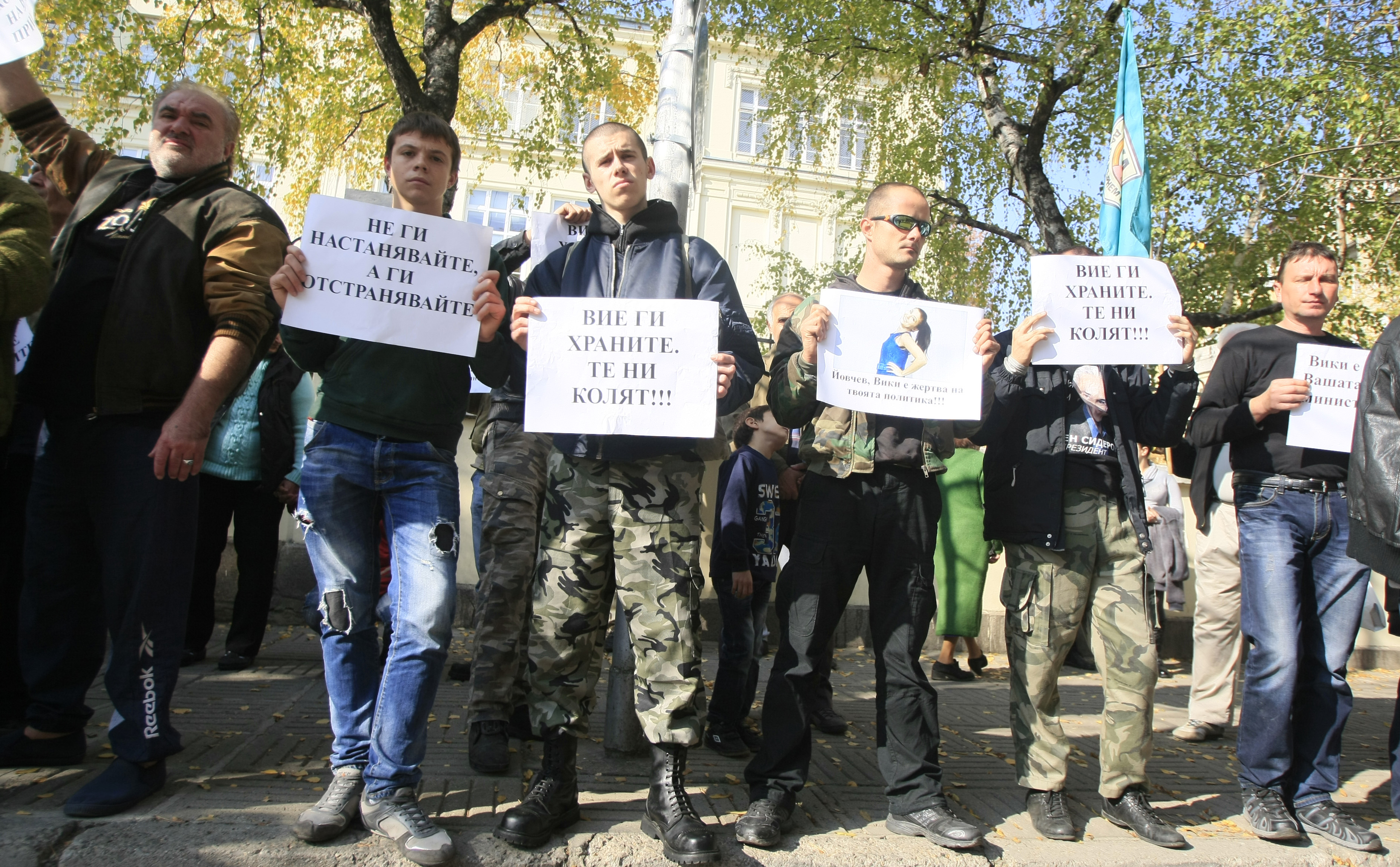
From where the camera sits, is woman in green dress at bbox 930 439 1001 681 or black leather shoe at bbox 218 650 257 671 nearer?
black leather shoe at bbox 218 650 257 671

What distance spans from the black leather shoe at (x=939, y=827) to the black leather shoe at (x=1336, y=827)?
1.47 m

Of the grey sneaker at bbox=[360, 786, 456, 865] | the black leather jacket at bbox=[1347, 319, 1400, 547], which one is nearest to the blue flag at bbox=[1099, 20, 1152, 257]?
the black leather jacket at bbox=[1347, 319, 1400, 547]

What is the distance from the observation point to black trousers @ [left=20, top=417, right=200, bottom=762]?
2.97 meters

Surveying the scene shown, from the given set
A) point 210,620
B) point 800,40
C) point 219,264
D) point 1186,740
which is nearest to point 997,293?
point 800,40

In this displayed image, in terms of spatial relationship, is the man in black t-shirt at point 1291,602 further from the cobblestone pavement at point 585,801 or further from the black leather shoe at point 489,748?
the black leather shoe at point 489,748

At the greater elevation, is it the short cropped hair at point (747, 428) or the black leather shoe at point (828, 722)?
the short cropped hair at point (747, 428)

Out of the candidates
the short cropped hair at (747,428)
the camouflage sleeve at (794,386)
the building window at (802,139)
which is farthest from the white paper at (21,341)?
the building window at (802,139)

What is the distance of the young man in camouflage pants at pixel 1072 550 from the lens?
11.1 ft

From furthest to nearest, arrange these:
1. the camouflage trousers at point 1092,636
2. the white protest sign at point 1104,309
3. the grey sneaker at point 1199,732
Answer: the grey sneaker at point 1199,732
the white protest sign at point 1104,309
the camouflage trousers at point 1092,636

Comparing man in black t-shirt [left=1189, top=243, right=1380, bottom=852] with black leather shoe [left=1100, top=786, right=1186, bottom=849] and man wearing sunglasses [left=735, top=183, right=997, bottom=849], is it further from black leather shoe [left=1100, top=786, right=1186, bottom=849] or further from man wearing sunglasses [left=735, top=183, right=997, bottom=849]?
man wearing sunglasses [left=735, top=183, right=997, bottom=849]

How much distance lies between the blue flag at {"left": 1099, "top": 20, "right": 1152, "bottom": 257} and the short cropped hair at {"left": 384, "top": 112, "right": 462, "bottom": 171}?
9.46ft

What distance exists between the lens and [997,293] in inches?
667

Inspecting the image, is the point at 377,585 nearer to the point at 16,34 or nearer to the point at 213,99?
the point at 213,99

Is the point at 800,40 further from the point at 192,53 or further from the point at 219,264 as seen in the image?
the point at 219,264
